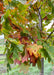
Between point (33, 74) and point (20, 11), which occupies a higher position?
point (20, 11)

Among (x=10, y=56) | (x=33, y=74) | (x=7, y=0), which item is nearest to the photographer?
(x=7, y=0)

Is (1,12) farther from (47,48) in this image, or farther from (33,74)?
(33,74)

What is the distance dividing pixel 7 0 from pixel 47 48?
27 cm

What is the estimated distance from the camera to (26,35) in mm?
531

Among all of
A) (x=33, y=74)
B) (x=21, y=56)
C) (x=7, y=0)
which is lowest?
(x=33, y=74)

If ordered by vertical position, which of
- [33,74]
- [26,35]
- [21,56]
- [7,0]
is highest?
[7,0]

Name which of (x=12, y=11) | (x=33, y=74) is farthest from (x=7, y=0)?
(x=33, y=74)

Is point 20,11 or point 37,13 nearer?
point 20,11

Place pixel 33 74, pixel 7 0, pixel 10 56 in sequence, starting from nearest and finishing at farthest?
pixel 7 0, pixel 10 56, pixel 33 74

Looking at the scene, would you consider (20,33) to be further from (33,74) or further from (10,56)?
(33,74)

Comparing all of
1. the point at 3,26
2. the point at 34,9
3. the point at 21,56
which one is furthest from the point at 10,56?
the point at 34,9

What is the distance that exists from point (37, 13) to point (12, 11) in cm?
26

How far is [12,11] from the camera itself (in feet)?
1.43

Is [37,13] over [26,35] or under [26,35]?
over
